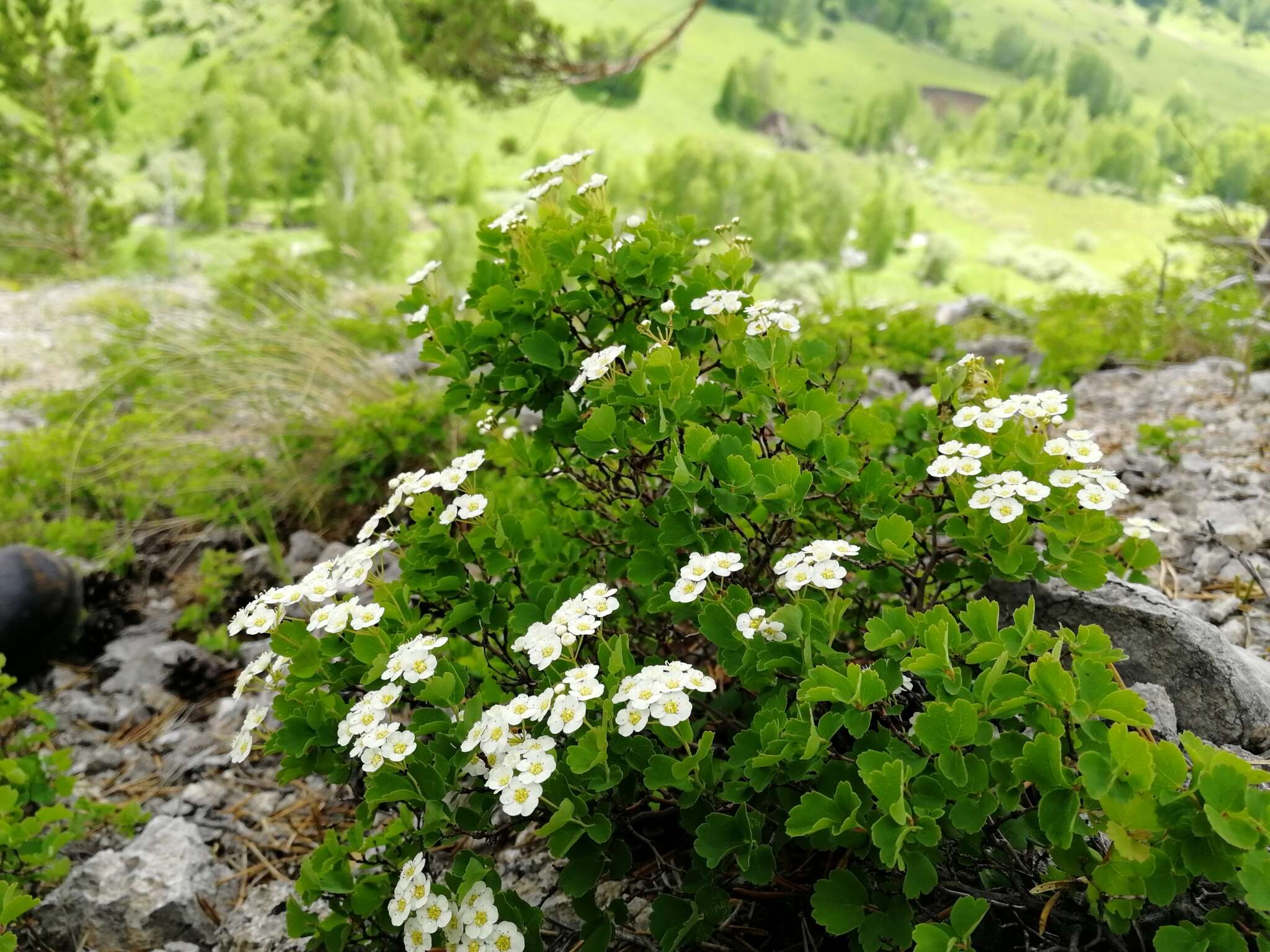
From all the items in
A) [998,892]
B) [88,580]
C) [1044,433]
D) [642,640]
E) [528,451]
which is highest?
[1044,433]

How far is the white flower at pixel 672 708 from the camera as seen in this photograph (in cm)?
91

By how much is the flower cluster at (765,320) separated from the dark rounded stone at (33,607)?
8.75 feet

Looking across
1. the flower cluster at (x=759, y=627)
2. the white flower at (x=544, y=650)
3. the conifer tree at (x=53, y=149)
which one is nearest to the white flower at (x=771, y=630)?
the flower cluster at (x=759, y=627)

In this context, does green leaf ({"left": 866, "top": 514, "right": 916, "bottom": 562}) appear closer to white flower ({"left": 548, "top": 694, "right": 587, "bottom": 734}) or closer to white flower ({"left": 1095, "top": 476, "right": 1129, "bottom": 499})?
white flower ({"left": 1095, "top": 476, "right": 1129, "bottom": 499})

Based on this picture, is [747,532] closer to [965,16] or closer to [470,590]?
[470,590]

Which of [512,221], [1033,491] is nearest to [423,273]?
[512,221]

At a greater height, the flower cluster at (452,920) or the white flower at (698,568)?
the white flower at (698,568)

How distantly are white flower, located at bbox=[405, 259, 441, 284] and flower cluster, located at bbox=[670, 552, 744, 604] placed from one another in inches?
33.2

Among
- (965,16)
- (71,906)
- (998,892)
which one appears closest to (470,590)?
(998,892)

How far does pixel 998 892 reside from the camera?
40.7 inches

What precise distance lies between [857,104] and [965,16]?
26498 mm

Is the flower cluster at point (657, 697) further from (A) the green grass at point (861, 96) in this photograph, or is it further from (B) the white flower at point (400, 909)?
(A) the green grass at point (861, 96)

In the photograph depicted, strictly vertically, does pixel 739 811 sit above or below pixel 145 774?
above

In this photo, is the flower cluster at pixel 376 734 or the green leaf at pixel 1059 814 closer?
the green leaf at pixel 1059 814
